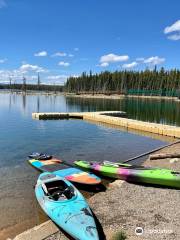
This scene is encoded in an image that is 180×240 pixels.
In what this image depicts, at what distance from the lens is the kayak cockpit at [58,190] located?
1176 centimetres

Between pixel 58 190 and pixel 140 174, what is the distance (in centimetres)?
450

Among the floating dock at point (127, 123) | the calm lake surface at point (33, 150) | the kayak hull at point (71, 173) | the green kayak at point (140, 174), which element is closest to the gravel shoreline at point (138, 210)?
the green kayak at point (140, 174)

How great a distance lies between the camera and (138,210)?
11273 mm

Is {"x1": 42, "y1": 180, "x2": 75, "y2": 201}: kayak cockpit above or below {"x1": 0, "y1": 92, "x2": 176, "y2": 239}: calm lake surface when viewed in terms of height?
above

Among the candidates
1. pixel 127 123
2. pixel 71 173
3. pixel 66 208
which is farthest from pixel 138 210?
pixel 127 123

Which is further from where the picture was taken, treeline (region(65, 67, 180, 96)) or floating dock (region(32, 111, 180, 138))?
treeline (region(65, 67, 180, 96))

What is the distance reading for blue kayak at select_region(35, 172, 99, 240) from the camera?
9.08 metres

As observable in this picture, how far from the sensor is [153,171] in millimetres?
14914

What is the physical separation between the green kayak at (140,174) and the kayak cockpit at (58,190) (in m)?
3.87

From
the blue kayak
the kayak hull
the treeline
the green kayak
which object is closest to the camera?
the blue kayak

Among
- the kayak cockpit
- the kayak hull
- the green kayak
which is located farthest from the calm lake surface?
the green kayak

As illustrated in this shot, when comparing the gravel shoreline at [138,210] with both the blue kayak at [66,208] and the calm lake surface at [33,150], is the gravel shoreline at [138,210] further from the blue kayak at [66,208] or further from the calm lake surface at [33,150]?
the calm lake surface at [33,150]

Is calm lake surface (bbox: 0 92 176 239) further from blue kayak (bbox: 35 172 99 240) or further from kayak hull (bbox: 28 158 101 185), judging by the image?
blue kayak (bbox: 35 172 99 240)

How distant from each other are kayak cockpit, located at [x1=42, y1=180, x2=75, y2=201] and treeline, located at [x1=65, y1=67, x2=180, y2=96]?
4834 inches
